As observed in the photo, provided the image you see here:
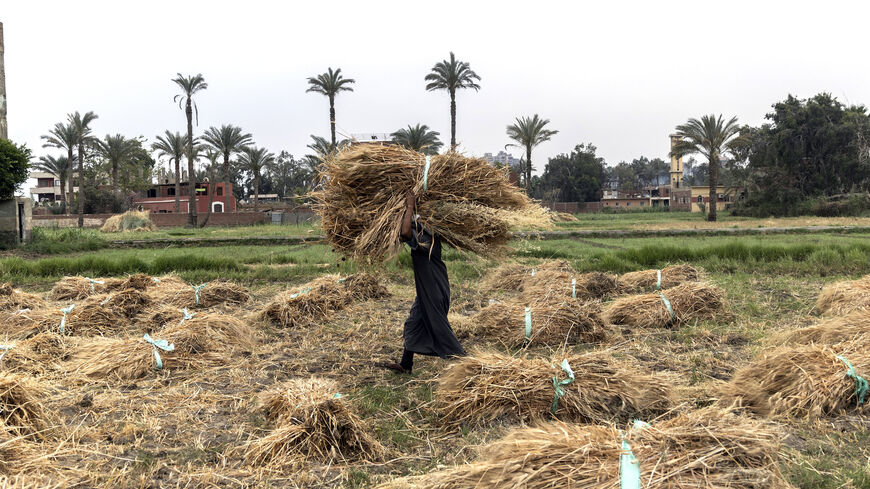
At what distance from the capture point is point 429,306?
5070 mm

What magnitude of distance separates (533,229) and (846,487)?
3.10 meters

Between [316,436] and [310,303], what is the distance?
443 centimetres

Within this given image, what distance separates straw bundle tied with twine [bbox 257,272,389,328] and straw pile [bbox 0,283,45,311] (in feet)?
11.5

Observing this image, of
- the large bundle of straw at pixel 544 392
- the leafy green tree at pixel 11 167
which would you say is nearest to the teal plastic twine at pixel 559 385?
the large bundle of straw at pixel 544 392

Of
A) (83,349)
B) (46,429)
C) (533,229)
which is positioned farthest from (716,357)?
(83,349)

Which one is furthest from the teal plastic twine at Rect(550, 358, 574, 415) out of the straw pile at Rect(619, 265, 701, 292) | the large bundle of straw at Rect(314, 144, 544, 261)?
the straw pile at Rect(619, 265, 701, 292)

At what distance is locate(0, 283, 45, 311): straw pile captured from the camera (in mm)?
8203

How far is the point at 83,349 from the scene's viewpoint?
223 inches

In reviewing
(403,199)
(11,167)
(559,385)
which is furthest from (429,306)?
(11,167)

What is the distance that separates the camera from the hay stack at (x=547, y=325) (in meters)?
6.04

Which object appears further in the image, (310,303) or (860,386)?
(310,303)

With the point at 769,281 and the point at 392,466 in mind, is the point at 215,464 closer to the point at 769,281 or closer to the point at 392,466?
the point at 392,466

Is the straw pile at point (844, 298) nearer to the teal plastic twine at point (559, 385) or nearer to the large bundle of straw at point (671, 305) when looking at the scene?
the large bundle of straw at point (671, 305)

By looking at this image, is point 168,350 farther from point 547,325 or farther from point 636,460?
point 636,460
